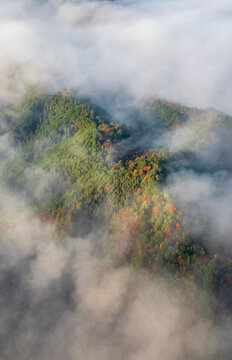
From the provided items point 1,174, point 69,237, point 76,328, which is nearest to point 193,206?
point 69,237

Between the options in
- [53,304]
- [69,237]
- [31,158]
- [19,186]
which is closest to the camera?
[53,304]

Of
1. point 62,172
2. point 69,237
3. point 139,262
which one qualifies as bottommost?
point 139,262

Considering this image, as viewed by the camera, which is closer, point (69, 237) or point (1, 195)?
point (69, 237)

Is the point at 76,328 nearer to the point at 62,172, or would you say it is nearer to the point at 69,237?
the point at 69,237

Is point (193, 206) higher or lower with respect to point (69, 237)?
higher

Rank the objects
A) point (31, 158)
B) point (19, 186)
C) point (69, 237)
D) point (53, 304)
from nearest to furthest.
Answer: point (53, 304) < point (69, 237) < point (19, 186) < point (31, 158)

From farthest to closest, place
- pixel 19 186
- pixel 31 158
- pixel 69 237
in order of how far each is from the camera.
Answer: pixel 31 158, pixel 19 186, pixel 69 237

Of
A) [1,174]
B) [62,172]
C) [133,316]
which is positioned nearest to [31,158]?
[1,174]

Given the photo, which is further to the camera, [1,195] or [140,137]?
[140,137]

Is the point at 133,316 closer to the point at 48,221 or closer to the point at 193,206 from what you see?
the point at 193,206
